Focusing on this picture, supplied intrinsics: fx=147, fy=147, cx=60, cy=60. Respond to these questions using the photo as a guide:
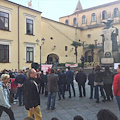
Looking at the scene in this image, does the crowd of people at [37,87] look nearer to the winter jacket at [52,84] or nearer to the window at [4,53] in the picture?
the winter jacket at [52,84]

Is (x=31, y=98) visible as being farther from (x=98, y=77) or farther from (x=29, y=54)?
(x=29, y=54)

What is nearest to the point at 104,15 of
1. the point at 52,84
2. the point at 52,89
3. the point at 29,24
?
the point at 29,24

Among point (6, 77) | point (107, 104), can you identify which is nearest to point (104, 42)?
point (107, 104)

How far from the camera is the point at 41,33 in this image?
2798cm

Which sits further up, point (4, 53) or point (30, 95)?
point (4, 53)

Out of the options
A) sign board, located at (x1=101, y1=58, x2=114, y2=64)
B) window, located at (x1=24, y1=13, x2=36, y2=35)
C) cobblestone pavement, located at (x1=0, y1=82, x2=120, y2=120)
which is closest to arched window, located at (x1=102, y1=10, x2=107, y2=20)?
window, located at (x1=24, y1=13, x2=36, y2=35)

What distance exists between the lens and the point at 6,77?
454 centimetres

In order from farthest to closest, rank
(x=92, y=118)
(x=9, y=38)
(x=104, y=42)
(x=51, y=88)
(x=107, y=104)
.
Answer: (x=9, y=38) < (x=104, y=42) < (x=107, y=104) < (x=51, y=88) < (x=92, y=118)

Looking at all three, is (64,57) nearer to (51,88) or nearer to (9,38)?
(9,38)

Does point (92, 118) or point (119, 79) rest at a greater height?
point (119, 79)

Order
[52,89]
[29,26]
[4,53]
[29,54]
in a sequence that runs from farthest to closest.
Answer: [29,26] → [29,54] → [4,53] → [52,89]

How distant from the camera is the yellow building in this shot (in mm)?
20531

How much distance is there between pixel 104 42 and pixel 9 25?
13109 millimetres

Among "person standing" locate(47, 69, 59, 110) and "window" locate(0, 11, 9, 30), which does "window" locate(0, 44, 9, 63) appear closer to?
"window" locate(0, 11, 9, 30)
